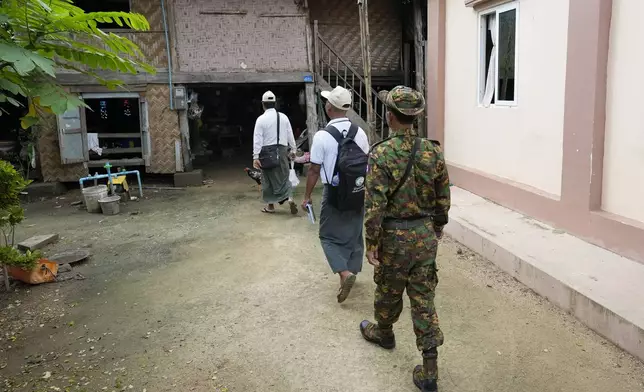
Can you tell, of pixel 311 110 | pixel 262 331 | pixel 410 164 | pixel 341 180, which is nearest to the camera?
pixel 410 164

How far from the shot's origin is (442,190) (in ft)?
9.87

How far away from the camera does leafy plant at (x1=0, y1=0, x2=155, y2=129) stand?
2.32 meters

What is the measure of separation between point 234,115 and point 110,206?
841 cm

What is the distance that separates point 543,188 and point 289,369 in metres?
3.97

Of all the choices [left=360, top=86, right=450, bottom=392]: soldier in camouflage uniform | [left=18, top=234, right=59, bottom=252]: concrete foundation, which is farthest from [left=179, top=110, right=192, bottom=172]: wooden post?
[left=360, top=86, right=450, bottom=392]: soldier in camouflage uniform

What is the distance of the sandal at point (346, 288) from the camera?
4.21 meters

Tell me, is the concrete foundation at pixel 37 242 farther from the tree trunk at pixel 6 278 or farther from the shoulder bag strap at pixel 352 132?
the shoulder bag strap at pixel 352 132

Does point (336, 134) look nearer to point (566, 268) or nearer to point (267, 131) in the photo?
point (566, 268)

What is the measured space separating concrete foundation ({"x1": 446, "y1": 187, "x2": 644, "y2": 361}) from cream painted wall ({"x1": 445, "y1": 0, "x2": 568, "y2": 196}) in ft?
2.24

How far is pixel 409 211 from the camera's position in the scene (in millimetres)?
2936

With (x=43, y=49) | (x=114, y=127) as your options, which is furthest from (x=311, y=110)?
(x=43, y=49)

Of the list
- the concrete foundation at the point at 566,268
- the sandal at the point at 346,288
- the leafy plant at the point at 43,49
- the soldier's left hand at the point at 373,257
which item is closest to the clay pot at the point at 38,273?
the leafy plant at the point at 43,49

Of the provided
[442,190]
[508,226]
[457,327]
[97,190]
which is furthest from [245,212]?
[442,190]

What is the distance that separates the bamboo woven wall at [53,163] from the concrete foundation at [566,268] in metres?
7.87
